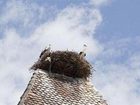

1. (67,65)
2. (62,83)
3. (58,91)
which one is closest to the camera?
(58,91)

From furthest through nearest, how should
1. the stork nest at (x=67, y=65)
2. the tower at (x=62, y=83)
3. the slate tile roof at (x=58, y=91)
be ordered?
the stork nest at (x=67, y=65) < the tower at (x=62, y=83) < the slate tile roof at (x=58, y=91)

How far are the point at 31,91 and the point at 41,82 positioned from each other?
691mm

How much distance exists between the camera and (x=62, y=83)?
15.1m

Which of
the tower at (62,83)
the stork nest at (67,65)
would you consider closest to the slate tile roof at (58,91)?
the tower at (62,83)

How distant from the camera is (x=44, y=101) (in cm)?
1381

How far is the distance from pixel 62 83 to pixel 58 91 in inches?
22.4

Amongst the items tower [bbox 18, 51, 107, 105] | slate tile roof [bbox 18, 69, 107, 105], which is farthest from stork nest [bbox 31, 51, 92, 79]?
slate tile roof [bbox 18, 69, 107, 105]

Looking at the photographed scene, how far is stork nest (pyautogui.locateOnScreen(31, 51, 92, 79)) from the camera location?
51.8 feet

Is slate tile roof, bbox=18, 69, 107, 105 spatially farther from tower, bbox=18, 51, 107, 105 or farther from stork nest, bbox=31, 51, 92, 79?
stork nest, bbox=31, 51, 92, 79

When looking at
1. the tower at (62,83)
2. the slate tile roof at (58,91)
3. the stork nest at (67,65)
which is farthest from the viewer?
the stork nest at (67,65)

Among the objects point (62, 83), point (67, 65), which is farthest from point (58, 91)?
point (67, 65)

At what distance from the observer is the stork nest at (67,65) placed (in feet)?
51.8

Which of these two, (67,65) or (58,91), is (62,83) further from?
(67,65)

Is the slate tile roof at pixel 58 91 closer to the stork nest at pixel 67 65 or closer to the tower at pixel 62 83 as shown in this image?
the tower at pixel 62 83
